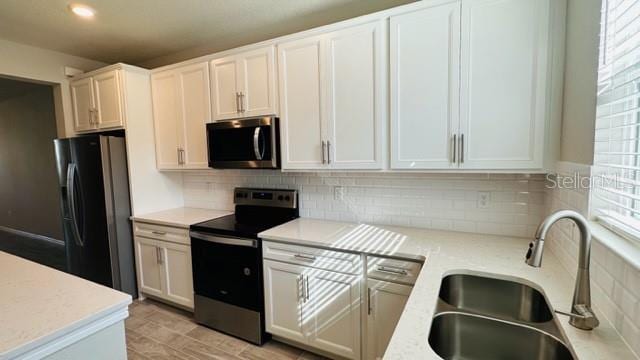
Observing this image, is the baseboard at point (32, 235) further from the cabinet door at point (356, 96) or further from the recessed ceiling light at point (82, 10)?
the cabinet door at point (356, 96)

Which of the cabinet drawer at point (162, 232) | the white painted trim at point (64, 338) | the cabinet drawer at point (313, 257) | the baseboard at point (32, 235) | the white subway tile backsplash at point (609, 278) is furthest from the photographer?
the baseboard at point (32, 235)

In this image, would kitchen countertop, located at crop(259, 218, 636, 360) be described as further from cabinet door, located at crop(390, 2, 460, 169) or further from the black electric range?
cabinet door, located at crop(390, 2, 460, 169)

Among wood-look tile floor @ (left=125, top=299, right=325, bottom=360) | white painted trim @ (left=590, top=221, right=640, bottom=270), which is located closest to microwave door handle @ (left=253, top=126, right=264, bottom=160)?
wood-look tile floor @ (left=125, top=299, right=325, bottom=360)

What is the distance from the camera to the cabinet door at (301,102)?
2199mm

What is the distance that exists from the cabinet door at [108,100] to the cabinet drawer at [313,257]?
2.07 metres

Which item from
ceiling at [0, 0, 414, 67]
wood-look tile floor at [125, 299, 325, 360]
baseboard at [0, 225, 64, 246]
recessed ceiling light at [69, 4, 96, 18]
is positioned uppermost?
ceiling at [0, 0, 414, 67]

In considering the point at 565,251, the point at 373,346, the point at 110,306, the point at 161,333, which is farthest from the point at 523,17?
the point at 161,333

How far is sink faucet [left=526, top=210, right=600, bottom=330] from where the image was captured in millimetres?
900

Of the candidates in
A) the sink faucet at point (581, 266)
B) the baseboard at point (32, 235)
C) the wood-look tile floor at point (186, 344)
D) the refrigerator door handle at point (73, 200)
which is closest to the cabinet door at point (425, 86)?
the sink faucet at point (581, 266)

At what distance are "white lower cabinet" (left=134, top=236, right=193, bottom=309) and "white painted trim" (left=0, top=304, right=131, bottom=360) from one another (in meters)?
1.55

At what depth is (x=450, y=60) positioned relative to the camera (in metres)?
1.79

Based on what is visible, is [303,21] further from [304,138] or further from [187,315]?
[187,315]

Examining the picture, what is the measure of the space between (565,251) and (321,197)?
170cm

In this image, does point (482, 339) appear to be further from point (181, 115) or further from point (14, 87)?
point (14, 87)
